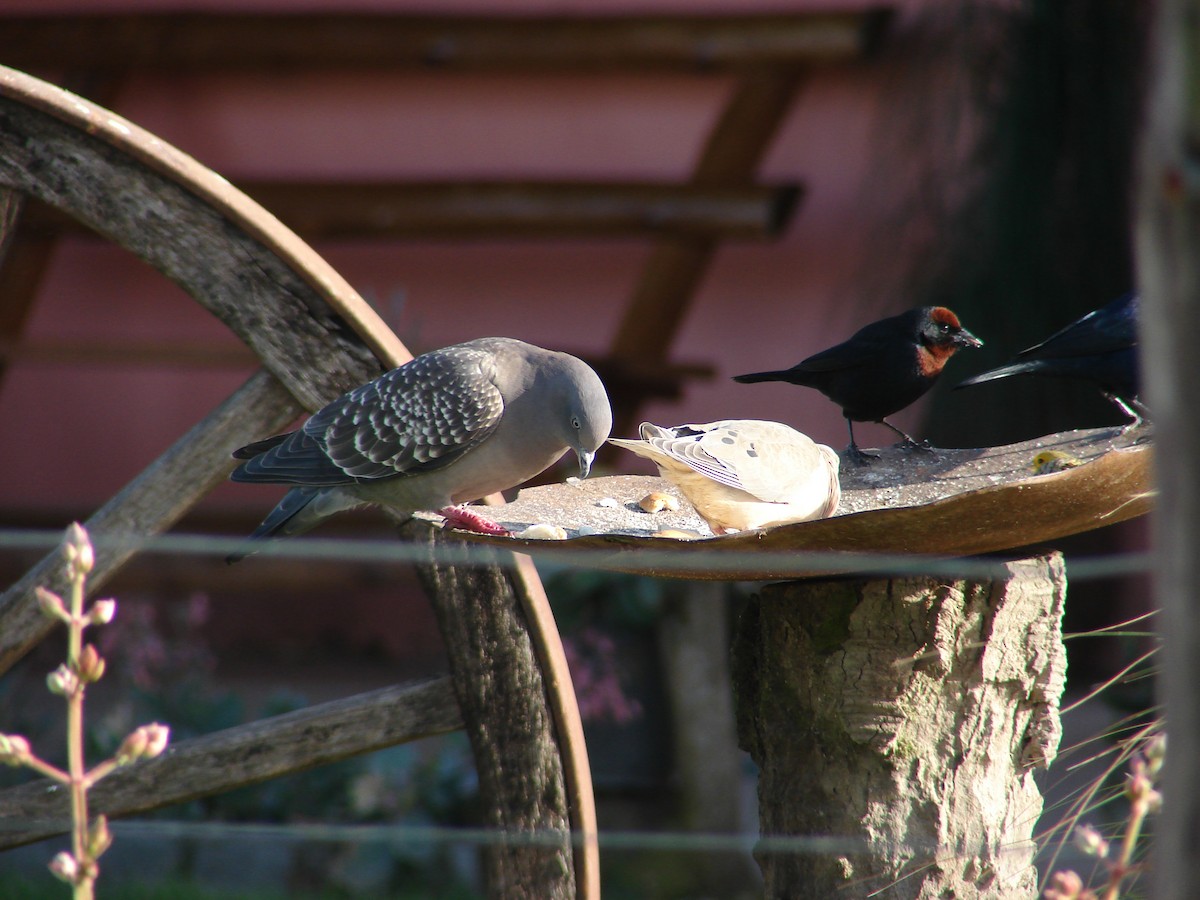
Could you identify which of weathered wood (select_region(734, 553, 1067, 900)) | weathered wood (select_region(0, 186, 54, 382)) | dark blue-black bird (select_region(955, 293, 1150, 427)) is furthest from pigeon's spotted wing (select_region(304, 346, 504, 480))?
weathered wood (select_region(0, 186, 54, 382))

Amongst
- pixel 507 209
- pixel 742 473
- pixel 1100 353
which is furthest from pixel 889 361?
pixel 507 209

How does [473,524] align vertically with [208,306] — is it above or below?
below

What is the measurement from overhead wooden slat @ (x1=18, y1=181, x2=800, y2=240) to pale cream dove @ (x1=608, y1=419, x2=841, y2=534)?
234cm

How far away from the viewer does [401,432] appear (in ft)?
7.10

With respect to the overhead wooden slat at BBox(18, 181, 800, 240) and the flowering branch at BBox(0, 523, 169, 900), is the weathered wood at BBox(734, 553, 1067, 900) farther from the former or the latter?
the overhead wooden slat at BBox(18, 181, 800, 240)

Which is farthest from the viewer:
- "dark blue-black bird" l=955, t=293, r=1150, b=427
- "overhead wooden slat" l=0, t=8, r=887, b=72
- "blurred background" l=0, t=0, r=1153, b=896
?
"overhead wooden slat" l=0, t=8, r=887, b=72

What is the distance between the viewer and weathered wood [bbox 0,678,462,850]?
1997mm

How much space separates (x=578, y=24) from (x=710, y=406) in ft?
4.49

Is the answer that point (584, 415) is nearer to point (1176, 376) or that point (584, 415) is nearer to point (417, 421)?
point (417, 421)

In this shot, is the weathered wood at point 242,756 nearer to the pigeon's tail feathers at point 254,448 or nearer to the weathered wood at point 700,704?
the pigeon's tail feathers at point 254,448

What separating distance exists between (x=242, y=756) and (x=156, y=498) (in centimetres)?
42

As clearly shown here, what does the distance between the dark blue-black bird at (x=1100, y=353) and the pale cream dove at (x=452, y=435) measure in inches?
29.0

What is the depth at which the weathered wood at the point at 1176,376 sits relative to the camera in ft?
2.33

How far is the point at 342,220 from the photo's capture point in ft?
13.3
